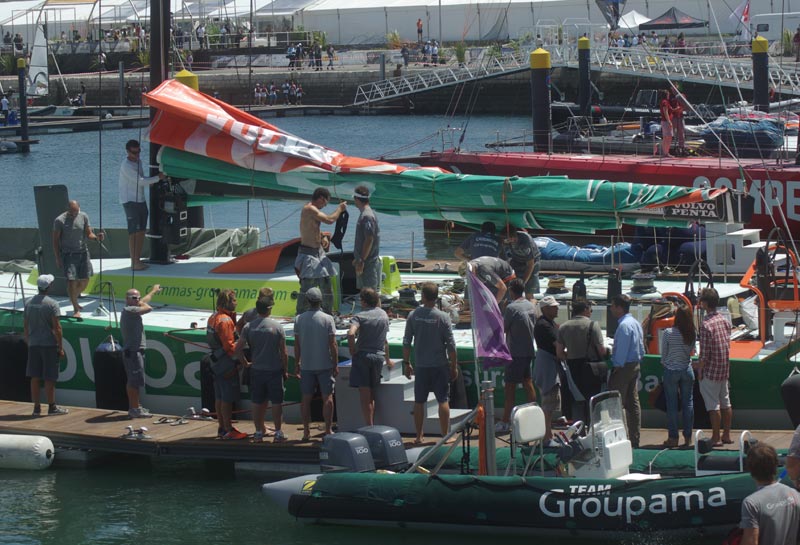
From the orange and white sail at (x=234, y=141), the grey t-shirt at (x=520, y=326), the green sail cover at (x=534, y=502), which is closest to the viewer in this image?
the green sail cover at (x=534, y=502)

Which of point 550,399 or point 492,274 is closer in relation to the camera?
point 550,399

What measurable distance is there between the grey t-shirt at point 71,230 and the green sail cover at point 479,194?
1099mm

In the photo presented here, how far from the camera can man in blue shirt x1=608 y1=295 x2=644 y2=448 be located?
32.8 ft

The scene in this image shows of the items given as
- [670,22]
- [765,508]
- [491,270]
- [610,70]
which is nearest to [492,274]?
[491,270]

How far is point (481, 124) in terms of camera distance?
53469 millimetres

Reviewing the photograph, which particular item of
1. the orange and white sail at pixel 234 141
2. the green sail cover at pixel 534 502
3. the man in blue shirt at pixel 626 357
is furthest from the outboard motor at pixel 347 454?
the orange and white sail at pixel 234 141

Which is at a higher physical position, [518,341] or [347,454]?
[518,341]

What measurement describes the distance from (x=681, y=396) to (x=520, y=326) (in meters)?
1.38

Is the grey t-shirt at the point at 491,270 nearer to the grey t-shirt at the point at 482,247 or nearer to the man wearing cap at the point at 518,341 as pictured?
the man wearing cap at the point at 518,341

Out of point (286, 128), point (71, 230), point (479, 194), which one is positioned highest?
point (286, 128)

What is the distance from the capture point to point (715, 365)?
1002 centimetres

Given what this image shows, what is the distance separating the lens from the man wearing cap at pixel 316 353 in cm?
1057

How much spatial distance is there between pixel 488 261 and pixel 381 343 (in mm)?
1252

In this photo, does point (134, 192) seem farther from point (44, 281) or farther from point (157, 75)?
point (44, 281)
